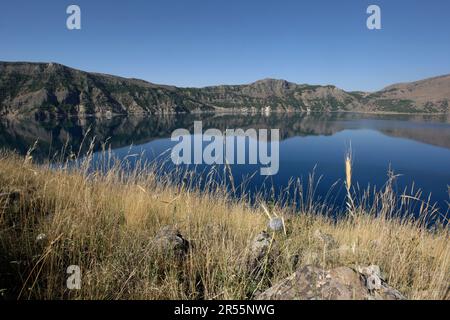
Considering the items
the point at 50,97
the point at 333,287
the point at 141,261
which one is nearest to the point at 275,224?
the point at 333,287

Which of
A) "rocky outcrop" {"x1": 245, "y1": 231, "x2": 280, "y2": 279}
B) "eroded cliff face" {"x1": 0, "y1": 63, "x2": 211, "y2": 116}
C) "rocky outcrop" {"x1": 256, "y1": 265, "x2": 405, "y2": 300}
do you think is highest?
"eroded cliff face" {"x1": 0, "y1": 63, "x2": 211, "y2": 116}

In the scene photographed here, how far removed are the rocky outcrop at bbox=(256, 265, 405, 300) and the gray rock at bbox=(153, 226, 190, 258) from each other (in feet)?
3.31

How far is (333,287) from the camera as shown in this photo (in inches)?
88.7

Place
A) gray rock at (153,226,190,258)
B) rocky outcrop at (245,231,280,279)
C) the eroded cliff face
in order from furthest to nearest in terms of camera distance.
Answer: the eroded cliff face < gray rock at (153,226,190,258) < rocky outcrop at (245,231,280,279)

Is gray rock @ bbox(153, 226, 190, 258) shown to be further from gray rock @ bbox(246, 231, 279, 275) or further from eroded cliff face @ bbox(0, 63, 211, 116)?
eroded cliff face @ bbox(0, 63, 211, 116)

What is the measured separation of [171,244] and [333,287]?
1582 mm

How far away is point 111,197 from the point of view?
5.17m

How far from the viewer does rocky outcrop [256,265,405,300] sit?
7.20 feet

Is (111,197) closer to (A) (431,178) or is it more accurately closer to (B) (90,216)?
(B) (90,216)

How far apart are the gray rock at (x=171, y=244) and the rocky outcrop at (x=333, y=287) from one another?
3.31ft

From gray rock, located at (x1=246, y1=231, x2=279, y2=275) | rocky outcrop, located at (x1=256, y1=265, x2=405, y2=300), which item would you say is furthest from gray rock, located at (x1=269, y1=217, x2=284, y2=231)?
rocky outcrop, located at (x1=256, y1=265, x2=405, y2=300)
